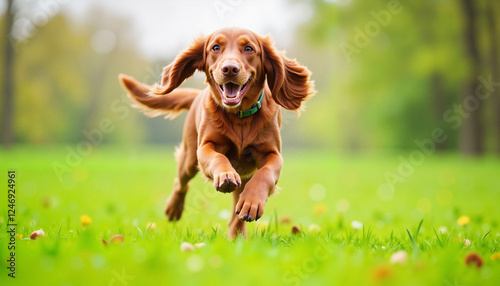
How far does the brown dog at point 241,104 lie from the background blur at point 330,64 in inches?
335

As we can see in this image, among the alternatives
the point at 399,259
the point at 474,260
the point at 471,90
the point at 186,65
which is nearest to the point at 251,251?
the point at 399,259

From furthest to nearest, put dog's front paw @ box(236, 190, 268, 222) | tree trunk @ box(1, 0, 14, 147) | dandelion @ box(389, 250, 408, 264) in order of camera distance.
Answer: tree trunk @ box(1, 0, 14, 147), dog's front paw @ box(236, 190, 268, 222), dandelion @ box(389, 250, 408, 264)

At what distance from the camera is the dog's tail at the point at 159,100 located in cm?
406

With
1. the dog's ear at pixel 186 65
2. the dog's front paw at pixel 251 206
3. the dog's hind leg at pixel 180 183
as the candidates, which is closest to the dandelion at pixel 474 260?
the dog's front paw at pixel 251 206

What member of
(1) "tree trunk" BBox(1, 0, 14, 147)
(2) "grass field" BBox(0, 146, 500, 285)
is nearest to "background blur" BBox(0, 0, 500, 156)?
(1) "tree trunk" BBox(1, 0, 14, 147)

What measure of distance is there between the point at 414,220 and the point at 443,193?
2878mm

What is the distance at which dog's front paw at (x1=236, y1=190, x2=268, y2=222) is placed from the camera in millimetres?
2504

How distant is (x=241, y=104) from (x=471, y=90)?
49.6 ft

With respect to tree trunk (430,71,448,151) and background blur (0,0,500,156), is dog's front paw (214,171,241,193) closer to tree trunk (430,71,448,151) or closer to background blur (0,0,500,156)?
background blur (0,0,500,156)

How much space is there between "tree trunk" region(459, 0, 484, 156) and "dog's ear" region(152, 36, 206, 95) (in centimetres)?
1397

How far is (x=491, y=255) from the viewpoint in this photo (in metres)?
2.31

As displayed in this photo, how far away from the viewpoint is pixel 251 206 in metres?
2.53

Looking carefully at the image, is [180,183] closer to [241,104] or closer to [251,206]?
[241,104]

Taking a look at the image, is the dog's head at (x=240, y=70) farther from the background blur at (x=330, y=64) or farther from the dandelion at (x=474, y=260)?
the background blur at (x=330, y=64)
